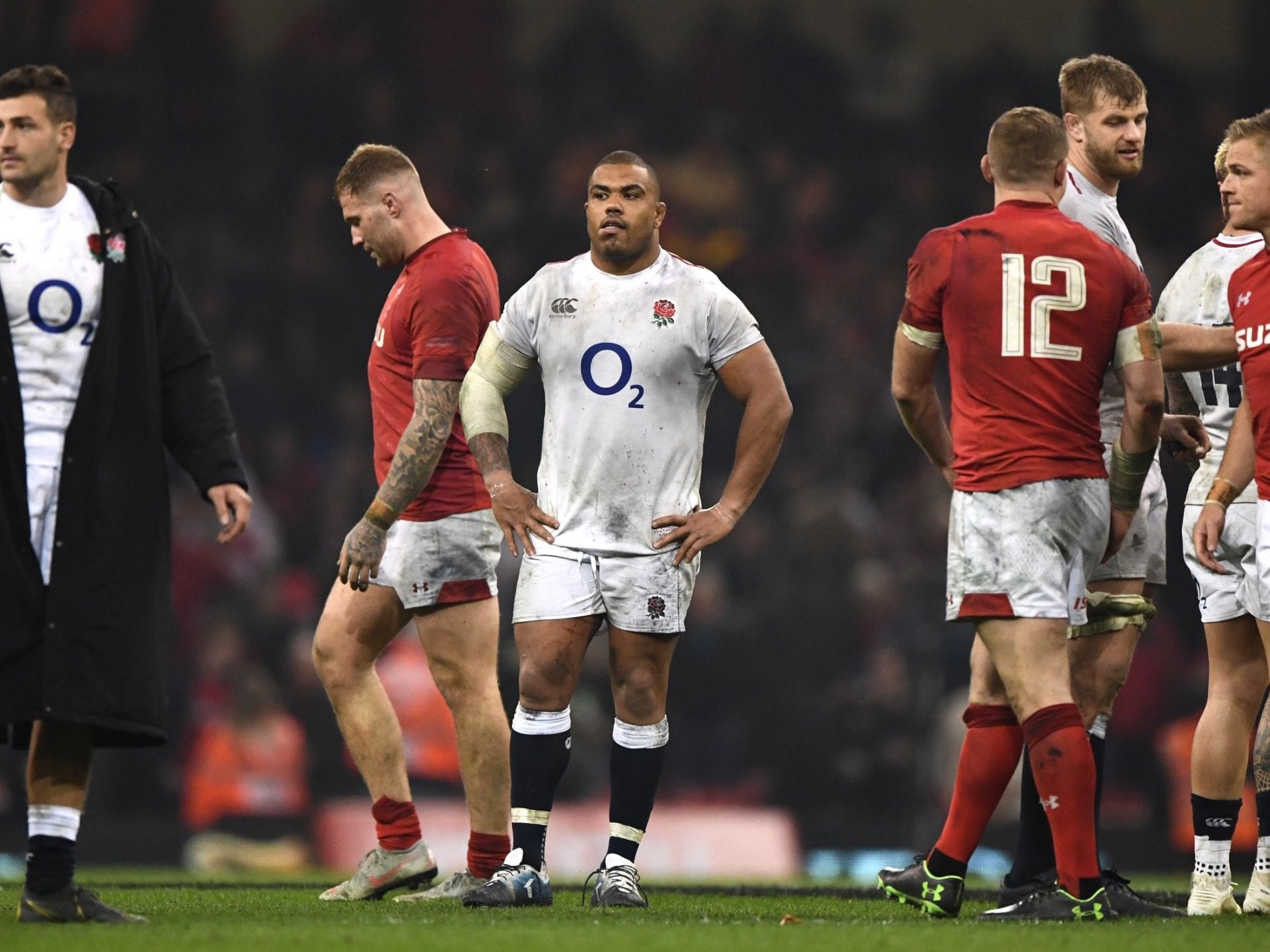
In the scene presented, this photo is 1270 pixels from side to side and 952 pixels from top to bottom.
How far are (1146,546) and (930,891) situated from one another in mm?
1431

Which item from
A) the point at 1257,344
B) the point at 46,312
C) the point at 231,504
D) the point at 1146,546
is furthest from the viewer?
the point at 1146,546

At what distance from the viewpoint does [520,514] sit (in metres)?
5.73

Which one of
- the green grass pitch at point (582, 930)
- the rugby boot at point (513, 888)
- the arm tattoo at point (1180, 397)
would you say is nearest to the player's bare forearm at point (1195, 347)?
the arm tattoo at point (1180, 397)

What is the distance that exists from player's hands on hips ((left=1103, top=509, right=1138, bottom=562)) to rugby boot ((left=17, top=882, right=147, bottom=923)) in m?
2.99

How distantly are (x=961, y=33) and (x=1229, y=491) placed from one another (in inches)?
430

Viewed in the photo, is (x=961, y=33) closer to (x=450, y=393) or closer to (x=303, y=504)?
(x=303, y=504)

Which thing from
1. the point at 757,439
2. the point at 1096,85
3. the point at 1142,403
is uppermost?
the point at 1096,85

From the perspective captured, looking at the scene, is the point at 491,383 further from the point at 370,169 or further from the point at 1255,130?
the point at 1255,130

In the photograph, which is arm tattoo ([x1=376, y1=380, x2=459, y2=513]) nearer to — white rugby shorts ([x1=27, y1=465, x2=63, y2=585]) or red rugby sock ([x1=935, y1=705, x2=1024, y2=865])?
white rugby shorts ([x1=27, y1=465, x2=63, y2=585])

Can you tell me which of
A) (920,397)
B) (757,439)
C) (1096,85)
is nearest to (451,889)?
(757,439)

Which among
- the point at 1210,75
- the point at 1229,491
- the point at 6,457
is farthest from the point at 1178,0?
the point at 6,457

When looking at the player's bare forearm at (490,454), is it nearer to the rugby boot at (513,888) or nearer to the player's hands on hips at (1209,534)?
the rugby boot at (513,888)

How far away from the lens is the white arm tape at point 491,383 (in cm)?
593

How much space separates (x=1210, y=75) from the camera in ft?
50.6
